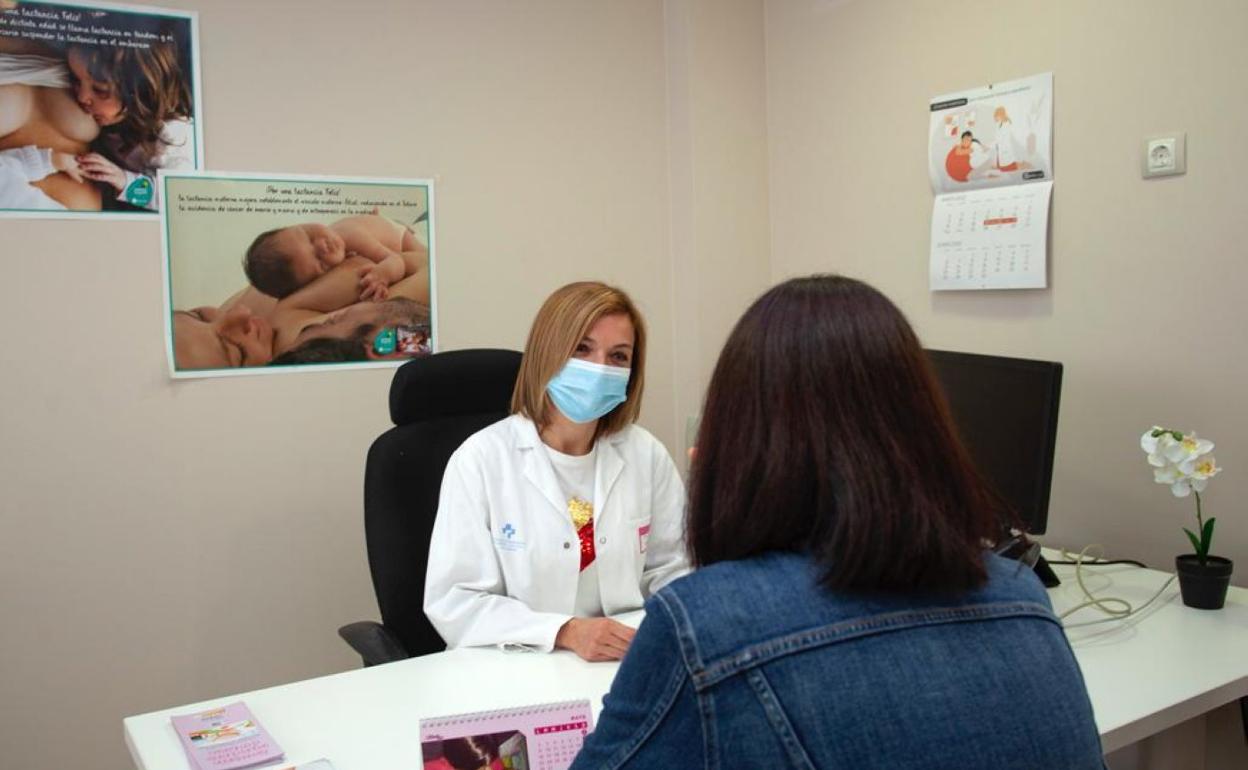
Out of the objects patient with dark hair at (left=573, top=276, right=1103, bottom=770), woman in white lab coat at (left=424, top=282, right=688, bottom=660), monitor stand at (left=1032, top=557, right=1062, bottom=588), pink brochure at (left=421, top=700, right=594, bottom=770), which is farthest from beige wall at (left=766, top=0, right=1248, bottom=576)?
pink brochure at (left=421, top=700, right=594, bottom=770)

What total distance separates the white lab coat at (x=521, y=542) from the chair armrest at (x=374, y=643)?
0.30ft

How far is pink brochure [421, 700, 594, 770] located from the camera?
1.09 meters

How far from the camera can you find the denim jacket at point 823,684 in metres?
0.73

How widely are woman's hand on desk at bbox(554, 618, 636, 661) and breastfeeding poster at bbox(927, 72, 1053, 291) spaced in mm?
1274

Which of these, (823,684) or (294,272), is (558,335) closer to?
(294,272)

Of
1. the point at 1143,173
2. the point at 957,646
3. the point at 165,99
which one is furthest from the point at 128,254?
the point at 1143,173

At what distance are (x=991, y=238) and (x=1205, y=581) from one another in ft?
2.92

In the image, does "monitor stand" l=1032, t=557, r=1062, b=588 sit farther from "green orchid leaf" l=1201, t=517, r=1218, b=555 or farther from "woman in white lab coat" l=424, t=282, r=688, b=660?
"woman in white lab coat" l=424, t=282, r=688, b=660

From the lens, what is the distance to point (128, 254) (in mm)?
2197

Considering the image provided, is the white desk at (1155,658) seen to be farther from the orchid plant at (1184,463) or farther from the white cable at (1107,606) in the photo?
the orchid plant at (1184,463)

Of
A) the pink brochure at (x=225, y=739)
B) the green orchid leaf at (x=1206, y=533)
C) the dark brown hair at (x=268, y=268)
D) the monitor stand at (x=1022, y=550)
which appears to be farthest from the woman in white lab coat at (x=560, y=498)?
the green orchid leaf at (x=1206, y=533)

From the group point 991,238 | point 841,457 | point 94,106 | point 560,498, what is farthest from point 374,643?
point 991,238

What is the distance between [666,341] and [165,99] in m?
1.48

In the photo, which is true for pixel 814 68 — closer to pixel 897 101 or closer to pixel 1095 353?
pixel 897 101
